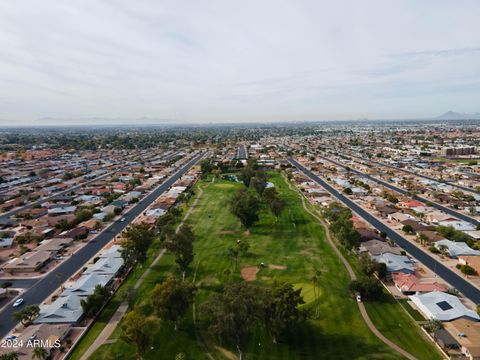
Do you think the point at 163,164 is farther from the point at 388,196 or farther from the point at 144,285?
the point at 144,285

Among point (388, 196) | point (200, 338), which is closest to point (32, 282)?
point (200, 338)

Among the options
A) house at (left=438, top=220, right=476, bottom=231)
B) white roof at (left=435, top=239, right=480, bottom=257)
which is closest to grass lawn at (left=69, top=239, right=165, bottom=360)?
white roof at (left=435, top=239, right=480, bottom=257)

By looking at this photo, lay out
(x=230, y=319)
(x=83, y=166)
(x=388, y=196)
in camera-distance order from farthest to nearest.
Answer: (x=83, y=166)
(x=388, y=196)
(x=230, y=319)

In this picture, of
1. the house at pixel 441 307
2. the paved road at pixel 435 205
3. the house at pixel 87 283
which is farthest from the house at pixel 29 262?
the paved road at pixel 435 205

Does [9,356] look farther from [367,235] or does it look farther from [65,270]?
[367,235]

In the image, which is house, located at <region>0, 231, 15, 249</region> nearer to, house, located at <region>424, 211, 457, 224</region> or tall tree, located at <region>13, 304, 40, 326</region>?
tall tree, located at <region>13, 304, 40, 326</region>
